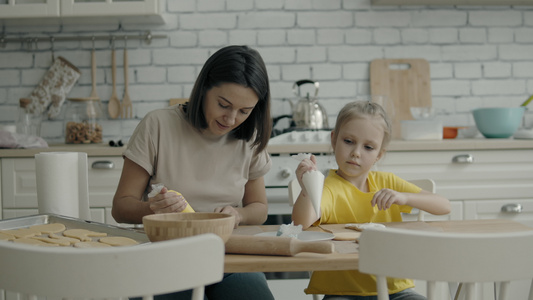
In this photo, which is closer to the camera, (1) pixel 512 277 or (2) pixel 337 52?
(1) pixel 512 277

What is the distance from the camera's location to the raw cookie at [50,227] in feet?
4.24

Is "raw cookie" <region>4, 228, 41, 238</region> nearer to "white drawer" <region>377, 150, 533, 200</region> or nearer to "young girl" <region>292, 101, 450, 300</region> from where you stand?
"young girl" <region>292, 101, 450, 300</region>

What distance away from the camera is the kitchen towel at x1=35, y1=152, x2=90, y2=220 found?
1442mm

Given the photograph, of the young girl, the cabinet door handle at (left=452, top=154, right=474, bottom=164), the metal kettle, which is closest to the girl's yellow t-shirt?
the young girl

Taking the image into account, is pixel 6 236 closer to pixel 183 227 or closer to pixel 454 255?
pixel 183 227

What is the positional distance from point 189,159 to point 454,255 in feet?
3.53

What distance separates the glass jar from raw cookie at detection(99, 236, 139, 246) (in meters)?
2.02

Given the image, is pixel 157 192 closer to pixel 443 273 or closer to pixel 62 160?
pixel 62 160

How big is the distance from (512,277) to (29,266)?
0.78 m

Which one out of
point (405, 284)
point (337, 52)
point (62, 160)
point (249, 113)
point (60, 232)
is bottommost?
point (405, 284)

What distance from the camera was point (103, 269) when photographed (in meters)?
0.80

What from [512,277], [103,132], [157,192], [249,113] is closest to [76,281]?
[157,192]

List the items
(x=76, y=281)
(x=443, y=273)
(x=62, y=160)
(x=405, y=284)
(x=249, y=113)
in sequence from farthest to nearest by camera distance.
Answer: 1. (x=249, y=113)
2. (x=405, y=284)
3. (x=62, y=160)
4. (x=443, y=273)
5. (x=76, y=281)

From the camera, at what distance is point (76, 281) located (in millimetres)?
799
